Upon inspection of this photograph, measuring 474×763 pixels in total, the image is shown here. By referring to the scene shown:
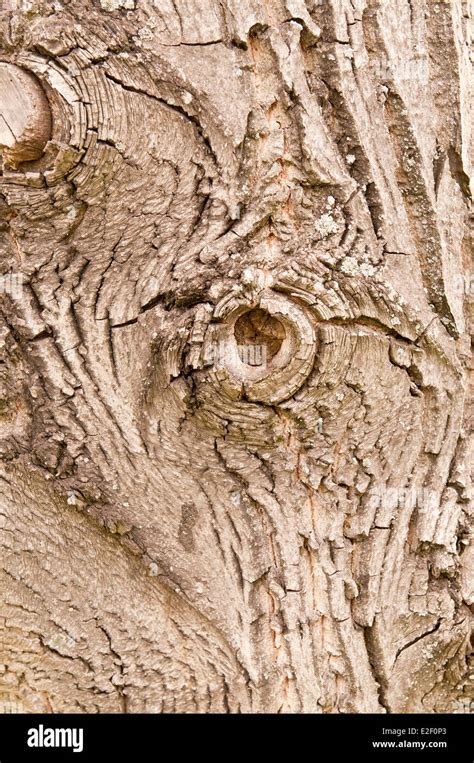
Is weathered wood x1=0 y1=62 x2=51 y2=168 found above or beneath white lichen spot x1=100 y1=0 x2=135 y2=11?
beneath

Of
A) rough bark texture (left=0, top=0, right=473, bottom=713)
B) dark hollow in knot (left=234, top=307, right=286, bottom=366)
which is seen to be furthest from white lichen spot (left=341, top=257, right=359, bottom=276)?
dark hollow in knot (left=234, top=307, right=286, bottom=366)

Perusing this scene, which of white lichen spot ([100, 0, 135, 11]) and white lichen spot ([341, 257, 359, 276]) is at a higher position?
white lichen spot ([100, 0, 135, 11])

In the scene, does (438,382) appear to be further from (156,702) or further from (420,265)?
(156,702)

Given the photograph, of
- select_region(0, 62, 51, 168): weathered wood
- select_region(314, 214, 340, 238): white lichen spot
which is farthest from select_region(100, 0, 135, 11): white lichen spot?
select_region(314, 214, 340, 238): white lichen spot

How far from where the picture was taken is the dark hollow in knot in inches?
59.6

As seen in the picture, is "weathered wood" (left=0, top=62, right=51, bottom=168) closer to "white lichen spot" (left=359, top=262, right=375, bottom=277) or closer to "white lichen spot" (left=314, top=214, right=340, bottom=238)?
"white lichen spot" (left=314, top=214, right=340, bottom=238)

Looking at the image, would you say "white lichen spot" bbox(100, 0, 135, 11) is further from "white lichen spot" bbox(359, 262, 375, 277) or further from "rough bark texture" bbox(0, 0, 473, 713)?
"white lichen spot" bbox(359, 262, 375, 277)

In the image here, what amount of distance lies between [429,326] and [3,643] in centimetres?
128

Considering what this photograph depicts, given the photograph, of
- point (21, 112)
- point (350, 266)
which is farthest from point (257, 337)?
point (21, 112)

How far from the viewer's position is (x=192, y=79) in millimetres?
1499

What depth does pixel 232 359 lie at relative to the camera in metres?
1.48

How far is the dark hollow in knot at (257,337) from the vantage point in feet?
4.97

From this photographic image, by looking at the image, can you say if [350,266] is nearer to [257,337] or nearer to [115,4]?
[257,337]

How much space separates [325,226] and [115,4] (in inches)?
26.6
